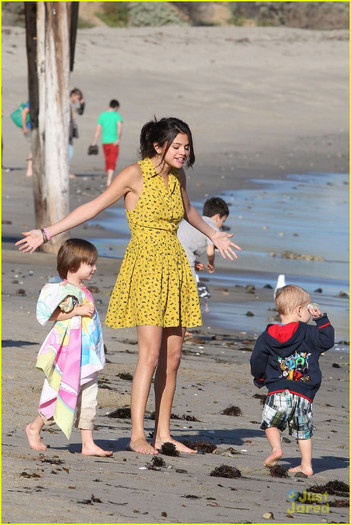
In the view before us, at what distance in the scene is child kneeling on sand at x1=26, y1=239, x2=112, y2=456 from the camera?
6566mm

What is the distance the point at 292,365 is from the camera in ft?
22.6

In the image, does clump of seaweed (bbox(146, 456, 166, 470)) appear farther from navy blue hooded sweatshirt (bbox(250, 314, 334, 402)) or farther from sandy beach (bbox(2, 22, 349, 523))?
navy blue hooded sweatshirt (bbox(250, 314, 334, 402))

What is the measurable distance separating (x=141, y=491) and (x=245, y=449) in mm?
1682

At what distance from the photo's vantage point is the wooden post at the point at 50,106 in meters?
15.7

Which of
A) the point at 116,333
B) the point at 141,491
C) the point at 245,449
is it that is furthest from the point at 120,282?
the point at 116,333

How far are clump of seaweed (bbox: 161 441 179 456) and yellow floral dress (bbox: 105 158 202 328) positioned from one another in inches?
26.0

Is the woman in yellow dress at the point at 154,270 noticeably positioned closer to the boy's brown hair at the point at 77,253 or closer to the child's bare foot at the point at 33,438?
the boy's brown hair at the point at 77,253

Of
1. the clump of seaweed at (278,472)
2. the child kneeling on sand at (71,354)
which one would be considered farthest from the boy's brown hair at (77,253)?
the clump of seaweed at (278,472)

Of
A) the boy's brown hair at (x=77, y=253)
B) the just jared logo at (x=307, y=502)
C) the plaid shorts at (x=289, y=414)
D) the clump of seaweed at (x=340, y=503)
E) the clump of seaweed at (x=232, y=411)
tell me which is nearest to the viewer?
the just jared logo at (x=307, y=502)

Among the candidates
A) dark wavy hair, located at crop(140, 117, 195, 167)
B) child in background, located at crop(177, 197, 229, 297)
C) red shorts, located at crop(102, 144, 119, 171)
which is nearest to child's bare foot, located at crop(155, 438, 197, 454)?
dark wavy hair, located at crop(140, 117, 195, 167)

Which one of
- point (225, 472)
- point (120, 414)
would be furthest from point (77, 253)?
point (120, 414)

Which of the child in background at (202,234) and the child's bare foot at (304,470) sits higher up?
the child in background at (202,234)

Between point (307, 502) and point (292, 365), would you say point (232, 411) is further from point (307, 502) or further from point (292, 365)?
point (307, 502)

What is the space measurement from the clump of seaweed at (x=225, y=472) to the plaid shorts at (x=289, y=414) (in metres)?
0.57
